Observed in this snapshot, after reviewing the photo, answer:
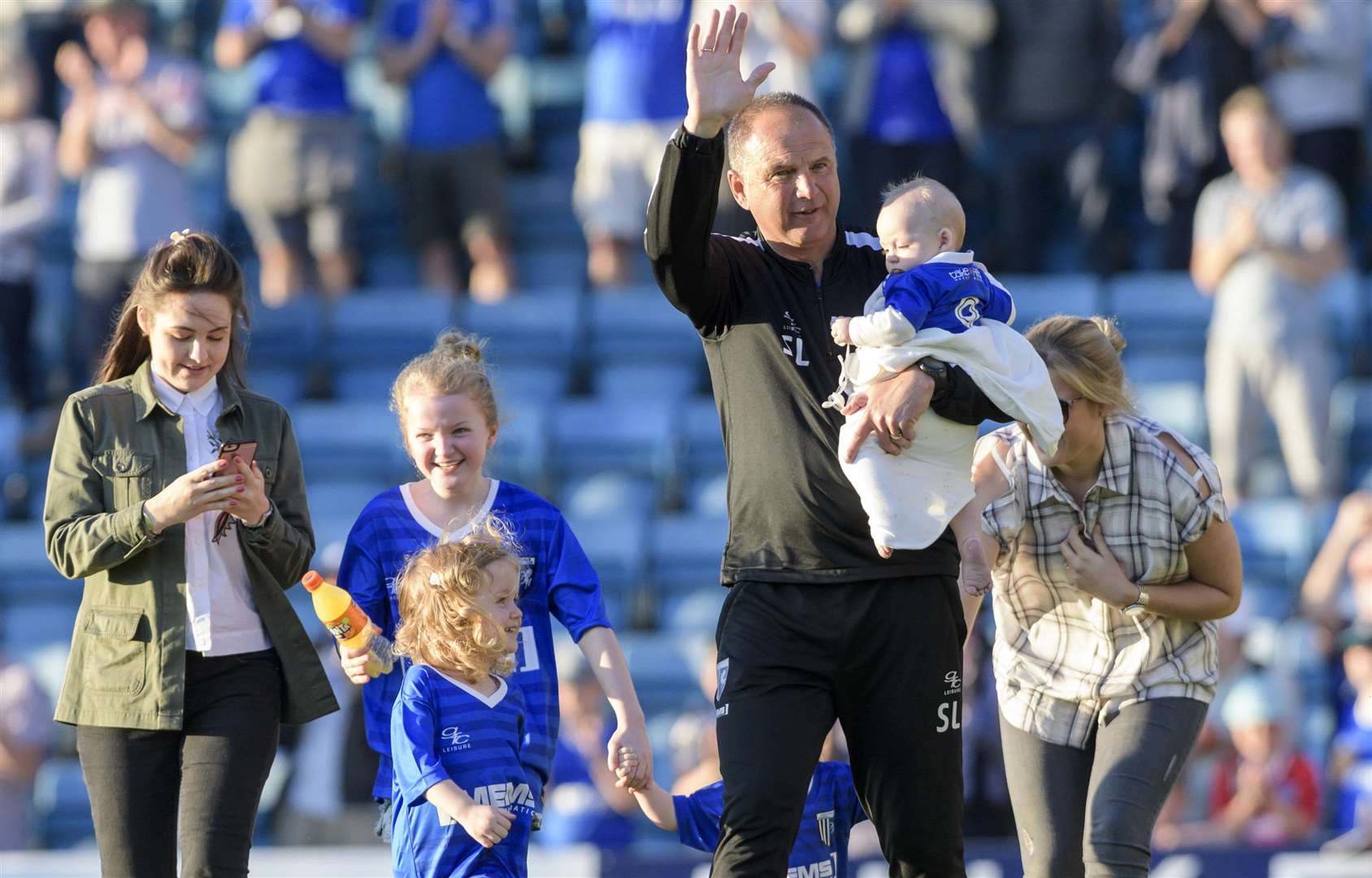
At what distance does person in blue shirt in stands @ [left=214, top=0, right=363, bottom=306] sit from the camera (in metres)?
9.70

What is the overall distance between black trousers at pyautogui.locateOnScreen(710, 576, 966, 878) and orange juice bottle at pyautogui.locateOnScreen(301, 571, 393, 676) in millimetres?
771

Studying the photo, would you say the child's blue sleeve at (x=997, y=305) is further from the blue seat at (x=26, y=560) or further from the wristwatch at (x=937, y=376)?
the blue seat at (x=26, y=560)

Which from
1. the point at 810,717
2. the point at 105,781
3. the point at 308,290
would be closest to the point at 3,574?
the point at 308,290

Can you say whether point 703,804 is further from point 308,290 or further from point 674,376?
point 308,290

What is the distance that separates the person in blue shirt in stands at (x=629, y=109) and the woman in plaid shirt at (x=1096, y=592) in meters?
5.18

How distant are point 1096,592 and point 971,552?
1.85 feet

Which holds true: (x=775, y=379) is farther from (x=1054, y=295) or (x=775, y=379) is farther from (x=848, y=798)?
(x=1054, y=295)

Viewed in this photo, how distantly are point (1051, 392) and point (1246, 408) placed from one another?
4821 millimetres

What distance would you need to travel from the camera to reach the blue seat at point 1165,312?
9.39 metres

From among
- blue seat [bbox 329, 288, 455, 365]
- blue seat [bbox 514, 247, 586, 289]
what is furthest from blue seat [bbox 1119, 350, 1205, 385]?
blue seat [bbox 329, 288, 455, 365]

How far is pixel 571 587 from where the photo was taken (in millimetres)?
4445

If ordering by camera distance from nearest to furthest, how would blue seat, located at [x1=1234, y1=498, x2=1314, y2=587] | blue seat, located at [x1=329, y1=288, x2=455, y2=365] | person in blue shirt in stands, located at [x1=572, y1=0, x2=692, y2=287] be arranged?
blue seat, located at [x1=1234, y1=498, x2=1314, y2=587], person in blue shirt in stands, located at [x1=572, y1=0, x2=692, y2=287], blue seat, located at [x1=329, y1=288, x2=455, y2=365]

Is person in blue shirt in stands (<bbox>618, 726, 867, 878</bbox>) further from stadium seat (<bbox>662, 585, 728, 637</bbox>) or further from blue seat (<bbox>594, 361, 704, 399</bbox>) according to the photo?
blue seat (<bbox>594, 361, 704, 399</bbox>)

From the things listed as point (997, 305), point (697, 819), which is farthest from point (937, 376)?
point (697, 819)
